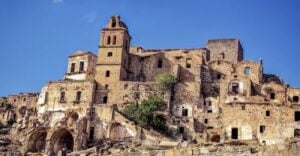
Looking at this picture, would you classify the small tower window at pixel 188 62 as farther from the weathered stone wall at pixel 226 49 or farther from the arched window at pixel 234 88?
the arched window at pixel 234 88

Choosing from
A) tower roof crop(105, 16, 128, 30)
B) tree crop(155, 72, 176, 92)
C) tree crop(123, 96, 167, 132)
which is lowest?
tree crop(123, 96, 167, 132)

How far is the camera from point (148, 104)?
244 ft

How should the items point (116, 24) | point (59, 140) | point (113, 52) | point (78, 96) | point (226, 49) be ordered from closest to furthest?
1. point (59, 140)
2. point (78, 96)
3. point (113, 52)
4. point (116, 24)
5. point (226, 49)

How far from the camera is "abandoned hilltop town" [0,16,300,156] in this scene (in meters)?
70.5

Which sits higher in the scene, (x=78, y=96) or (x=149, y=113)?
(x=78, y=96)

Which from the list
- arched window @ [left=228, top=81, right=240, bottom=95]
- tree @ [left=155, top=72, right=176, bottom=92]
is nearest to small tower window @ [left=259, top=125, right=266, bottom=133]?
arched window @ [left=228, top=81, right=240, bottom=95]

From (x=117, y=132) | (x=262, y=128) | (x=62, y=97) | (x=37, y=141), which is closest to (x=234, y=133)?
(x=262, y=128)

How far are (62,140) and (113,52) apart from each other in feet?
50.6

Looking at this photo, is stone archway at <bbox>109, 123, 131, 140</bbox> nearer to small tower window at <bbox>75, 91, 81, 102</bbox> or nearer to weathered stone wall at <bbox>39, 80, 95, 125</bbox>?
weathered stone wall at <bbox>39, 80, 95, 125</bbox>

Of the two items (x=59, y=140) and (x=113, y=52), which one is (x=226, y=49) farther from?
(x=59, y=140)

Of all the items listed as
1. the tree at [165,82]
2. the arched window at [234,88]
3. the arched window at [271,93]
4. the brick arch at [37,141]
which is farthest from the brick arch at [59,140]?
the arched window at [271,93]

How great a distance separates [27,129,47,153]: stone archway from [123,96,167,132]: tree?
392 inches

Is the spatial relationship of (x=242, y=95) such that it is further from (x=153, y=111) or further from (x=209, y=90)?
(x=153, y=111)

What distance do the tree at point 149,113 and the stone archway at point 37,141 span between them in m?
9.96
